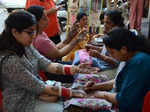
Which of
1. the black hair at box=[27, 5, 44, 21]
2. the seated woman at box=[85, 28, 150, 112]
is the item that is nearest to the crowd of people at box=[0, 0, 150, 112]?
the seated woman at box=[85, 28, 150, 112]

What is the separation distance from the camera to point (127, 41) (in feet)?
5.34

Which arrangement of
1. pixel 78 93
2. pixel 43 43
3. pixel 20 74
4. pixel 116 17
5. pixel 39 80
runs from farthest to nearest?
pixel 116 17 → pixel 43 43 → pixel 78 93 → pixel 39 80 → pixel 20 74

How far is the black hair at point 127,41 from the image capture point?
163 centimetres

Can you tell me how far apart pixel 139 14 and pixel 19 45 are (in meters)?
2.67

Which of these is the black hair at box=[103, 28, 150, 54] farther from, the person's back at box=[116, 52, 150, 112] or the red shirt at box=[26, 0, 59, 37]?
the red shirt at box=[26, 0, 59, 37]

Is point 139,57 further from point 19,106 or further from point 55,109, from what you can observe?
point 19,106

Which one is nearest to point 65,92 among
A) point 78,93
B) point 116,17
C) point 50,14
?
point 78,93

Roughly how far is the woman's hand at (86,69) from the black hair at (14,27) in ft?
2.68

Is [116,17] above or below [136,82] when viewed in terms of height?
above

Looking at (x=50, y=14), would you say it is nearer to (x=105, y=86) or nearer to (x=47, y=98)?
(x=105, y=86)

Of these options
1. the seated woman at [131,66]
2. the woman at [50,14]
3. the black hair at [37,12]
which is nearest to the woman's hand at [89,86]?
the seated woman at [131,66]

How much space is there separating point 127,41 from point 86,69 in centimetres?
90

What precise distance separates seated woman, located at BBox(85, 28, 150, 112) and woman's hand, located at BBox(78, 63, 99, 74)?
2.30 feet

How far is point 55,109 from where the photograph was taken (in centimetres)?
188
